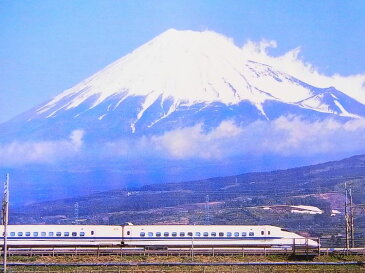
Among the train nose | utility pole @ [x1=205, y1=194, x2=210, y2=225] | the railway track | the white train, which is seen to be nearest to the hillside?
utility pole @ [x1=205, y1=194, x2=210, y2=225]

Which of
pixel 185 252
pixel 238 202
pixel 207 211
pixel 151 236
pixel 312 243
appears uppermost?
pixel 238 202

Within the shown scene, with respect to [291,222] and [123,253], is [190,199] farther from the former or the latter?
[123,253]

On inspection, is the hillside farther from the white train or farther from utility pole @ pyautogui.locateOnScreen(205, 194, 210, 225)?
the white train

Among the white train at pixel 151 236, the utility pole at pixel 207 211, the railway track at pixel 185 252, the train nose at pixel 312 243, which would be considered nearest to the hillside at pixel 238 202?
the utility pole at pixel 207 211

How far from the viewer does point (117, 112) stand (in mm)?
111562

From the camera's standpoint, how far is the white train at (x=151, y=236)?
53750mm

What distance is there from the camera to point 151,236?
54.4 metres

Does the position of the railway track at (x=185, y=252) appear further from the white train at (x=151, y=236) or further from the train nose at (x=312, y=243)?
the white train at (x=151, y=236)

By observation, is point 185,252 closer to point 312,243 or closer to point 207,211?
point 312,243

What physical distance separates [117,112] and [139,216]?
31.4m

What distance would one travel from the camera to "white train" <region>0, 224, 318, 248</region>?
2116 inches

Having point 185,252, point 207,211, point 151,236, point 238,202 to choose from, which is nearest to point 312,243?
point 185,252

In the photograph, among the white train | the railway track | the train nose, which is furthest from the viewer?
the white train

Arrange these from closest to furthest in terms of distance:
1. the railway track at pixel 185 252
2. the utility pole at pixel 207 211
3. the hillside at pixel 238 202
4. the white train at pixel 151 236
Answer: the railway track at pixel 185 252 → the white train at pixel 151 236 → the utility pole at pixel 207 211 → the hillside at pixel 238 202
